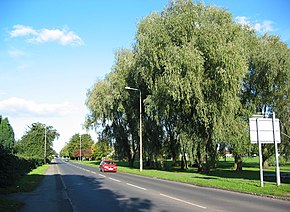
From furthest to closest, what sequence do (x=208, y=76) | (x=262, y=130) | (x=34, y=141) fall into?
(x=34, y=141), (x=208, y=76), (x=262, y=130)

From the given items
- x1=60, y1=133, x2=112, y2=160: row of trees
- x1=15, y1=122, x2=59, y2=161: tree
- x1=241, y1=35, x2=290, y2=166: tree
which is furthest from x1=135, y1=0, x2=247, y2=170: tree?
x1=60, y1=133, x2=112, y2=160: row of trees

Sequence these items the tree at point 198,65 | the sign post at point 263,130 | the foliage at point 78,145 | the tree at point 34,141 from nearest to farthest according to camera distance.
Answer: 1. the sign post at point 263,130
2. the tree at point 198,65
3. the tree at point 34,141
4. the foliage at point 78,145

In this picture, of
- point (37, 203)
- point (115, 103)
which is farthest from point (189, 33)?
point (37, 203)

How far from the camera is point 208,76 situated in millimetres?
28109

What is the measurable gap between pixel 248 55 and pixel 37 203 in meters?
25.7

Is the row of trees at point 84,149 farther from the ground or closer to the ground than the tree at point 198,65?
closer to the ground

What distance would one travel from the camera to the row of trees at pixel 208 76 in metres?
26.8

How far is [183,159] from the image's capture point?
4025 cm

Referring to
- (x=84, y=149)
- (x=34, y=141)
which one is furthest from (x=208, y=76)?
(x=84, y=149)

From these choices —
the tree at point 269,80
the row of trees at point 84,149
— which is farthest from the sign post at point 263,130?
the row of trees at point 84,149

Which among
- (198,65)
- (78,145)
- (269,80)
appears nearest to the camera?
(198,65)

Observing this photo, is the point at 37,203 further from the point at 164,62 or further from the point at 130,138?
the point at 130,138

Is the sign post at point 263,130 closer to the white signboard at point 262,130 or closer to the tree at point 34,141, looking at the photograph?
the white signboard at point 262,130

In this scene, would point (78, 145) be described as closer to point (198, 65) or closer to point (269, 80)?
point (269, 80)
